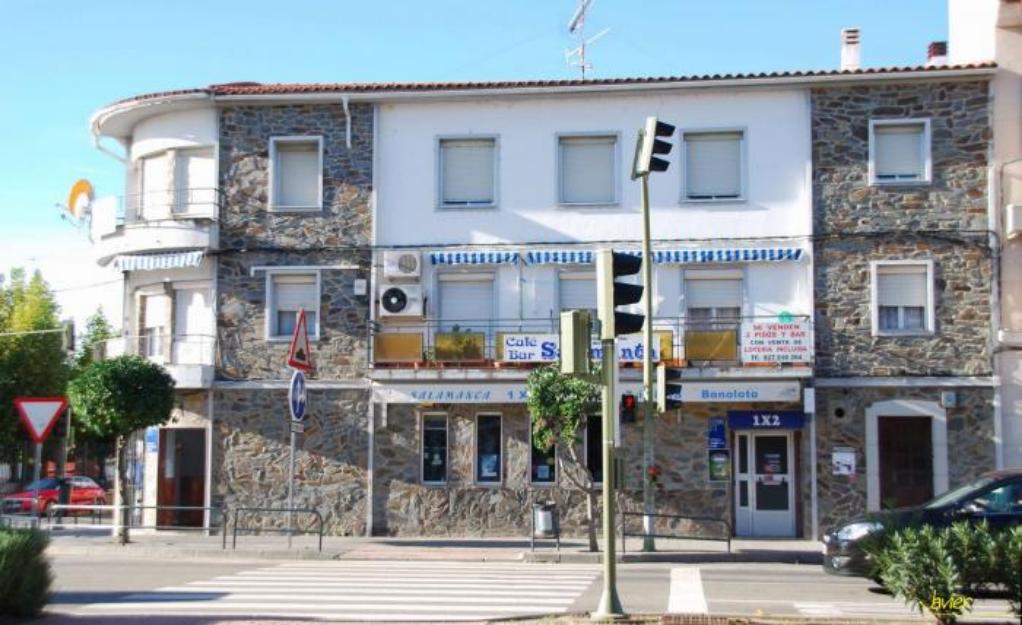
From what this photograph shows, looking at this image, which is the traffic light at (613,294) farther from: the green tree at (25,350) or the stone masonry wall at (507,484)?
the green tree at (25,350)

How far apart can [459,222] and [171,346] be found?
719 cm

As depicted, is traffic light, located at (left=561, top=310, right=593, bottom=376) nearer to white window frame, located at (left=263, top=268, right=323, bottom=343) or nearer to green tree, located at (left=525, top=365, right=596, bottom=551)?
green tree, located at (left=525, top=365, right=596, bottom=551)

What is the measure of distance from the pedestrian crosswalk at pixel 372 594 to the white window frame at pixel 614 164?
30.6 ft

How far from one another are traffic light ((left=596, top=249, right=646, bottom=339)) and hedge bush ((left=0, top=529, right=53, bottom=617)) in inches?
247

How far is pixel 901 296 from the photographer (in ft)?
83.1

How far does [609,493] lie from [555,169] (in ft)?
49.6

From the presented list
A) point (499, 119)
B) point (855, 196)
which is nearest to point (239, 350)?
point (499, 119)

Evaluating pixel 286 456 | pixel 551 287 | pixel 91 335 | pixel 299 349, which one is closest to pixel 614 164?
pixel 551 287

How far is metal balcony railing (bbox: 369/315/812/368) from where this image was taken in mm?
24797

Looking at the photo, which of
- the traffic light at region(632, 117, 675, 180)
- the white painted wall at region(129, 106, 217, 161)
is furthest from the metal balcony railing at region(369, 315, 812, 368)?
the traffic light at region(632, 117, 675, 180)

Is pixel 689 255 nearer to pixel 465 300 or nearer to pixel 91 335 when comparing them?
pixel 465 300

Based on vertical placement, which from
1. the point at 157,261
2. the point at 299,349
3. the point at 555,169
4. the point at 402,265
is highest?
the point at 555,169

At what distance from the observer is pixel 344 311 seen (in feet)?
87.2

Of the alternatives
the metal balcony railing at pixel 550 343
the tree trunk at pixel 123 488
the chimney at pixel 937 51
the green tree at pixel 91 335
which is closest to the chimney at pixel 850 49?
the chimney at pixel 937 51
